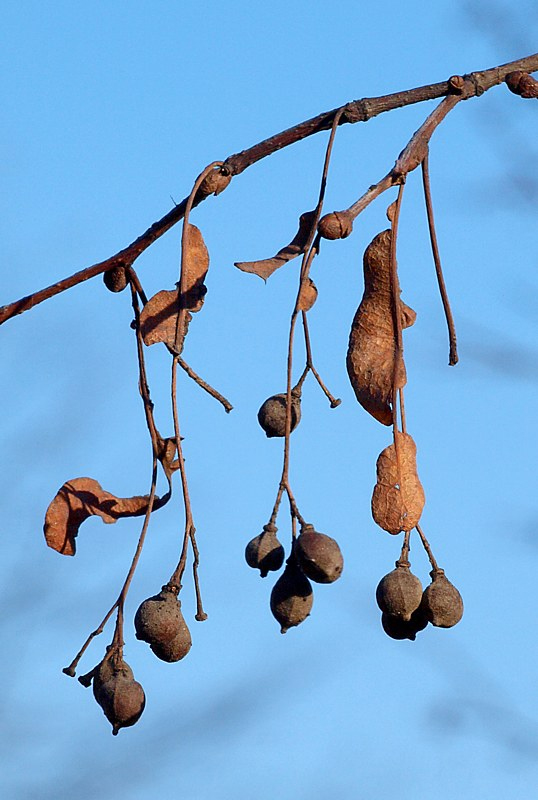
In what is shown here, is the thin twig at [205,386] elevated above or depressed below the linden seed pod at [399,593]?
Result: above

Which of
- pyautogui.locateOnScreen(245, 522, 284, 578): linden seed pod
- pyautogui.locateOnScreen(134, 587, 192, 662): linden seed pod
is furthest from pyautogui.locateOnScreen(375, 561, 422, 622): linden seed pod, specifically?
pyautogui.locateOnScreen(134, 587, 192, 662): linden seed pod

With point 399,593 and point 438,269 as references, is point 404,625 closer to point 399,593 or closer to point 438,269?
point 399,593

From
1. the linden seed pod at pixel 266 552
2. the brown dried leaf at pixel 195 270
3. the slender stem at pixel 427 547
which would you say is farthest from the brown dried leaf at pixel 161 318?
the slender stem at pixel 427 547

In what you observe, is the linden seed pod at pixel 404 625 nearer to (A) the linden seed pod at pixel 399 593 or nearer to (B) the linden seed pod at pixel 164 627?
(A) the linden seed pod at pixel 399 593

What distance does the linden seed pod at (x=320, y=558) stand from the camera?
7.56ft

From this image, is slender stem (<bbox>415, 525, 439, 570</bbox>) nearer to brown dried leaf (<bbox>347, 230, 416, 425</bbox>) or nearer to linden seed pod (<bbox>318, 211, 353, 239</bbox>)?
brown dried leaf (<bbox>347, 230, 416, 425</bbox>)

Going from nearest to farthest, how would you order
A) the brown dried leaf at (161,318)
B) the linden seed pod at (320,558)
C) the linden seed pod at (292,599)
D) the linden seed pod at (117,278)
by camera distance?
the linden seed pod at (320,558) < the linden seed pod at (292,599) < the brown dried leaf at (161,318) < the linden seed pod at (117,278)

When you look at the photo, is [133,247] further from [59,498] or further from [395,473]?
[395,473]

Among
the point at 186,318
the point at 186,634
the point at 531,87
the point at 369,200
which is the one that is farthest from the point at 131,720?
the point at 531,87

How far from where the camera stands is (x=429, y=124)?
2.49 m

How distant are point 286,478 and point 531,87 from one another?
2.46ft

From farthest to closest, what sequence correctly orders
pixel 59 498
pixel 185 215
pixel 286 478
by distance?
pixel 59 498 → pixel 185 215 → pixel 286 478

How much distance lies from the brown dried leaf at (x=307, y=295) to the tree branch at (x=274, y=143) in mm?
225

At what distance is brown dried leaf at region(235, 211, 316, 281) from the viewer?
2402mm
